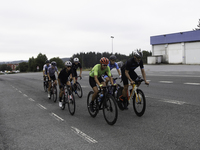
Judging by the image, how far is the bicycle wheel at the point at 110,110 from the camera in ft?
17.5

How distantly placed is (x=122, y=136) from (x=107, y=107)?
3.56 ft

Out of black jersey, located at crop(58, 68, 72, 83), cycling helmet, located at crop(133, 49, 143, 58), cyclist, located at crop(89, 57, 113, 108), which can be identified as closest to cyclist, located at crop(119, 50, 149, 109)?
cycling helmet, located at crop(133, 49, 143, 58)

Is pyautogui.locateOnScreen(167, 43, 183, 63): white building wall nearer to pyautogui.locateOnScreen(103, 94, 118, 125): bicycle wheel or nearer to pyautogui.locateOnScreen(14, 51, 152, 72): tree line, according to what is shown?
pyautogui.locateOnScreen(103, 94, 118, 125): bicycle wheel

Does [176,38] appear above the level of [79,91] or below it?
above

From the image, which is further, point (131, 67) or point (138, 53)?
point (131, 67)

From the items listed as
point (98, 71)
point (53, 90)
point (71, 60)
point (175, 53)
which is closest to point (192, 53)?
point (175, 53)

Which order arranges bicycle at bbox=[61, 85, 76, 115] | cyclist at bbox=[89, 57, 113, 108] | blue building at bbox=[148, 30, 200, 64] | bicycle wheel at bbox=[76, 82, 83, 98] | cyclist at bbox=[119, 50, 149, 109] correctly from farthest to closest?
blue building at bbox=[148, 30, 200, 64] < bicycle wheel at bbox=[76, 82, 83, 98] < bicycle at bbox=[61, 85, 76, 115] < cyclist at bbox=[119, 50, 149, 109] < cyclist at bbox=[89, 57, 113, 108]

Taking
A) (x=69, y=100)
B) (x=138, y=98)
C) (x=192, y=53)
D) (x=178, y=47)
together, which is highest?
(x=178, y=47)

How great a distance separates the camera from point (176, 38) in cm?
5028

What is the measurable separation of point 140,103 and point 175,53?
47.4 m

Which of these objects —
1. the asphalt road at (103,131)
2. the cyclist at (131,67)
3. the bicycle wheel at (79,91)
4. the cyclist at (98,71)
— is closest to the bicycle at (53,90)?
the bicycle wheel at (79,91)

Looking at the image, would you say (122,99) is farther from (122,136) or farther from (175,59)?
(175,59)

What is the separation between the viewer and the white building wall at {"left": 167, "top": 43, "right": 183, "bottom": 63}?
161 ft

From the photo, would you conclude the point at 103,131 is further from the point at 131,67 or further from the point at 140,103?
the point at 131,67
